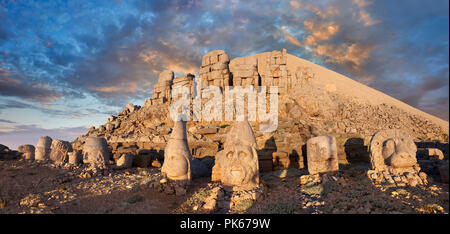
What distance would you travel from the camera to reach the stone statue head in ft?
23.7

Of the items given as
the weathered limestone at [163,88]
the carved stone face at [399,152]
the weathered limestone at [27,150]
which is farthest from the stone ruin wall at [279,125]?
the carved stone face at [399,152]

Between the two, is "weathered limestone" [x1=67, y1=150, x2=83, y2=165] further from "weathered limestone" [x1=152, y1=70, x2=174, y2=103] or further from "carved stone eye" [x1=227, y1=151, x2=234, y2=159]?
"weathered limestone" [x1=152, y1=70, x2=174, y2=103]

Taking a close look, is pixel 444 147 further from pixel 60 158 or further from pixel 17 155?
pixel 17 155

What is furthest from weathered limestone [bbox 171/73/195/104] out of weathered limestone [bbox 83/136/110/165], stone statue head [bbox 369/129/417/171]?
stone statue head [bbox 369/129/417/171]

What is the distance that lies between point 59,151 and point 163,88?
22984 mm

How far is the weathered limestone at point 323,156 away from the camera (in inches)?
341

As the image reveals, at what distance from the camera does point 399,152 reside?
24.1ft

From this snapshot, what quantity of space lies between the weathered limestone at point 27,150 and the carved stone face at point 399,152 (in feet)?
55.7

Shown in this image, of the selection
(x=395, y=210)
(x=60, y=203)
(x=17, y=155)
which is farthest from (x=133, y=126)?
(x=395, y=210)

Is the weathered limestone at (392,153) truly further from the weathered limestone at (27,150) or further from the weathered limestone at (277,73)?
the weathered limestone at (277,73)
